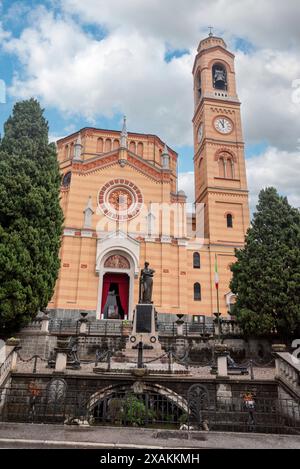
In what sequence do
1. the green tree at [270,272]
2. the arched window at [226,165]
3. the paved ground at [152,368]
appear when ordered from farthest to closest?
the arched window at [226,165] < the green tree at [270,272] < the paved ground at [152,368]

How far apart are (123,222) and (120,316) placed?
779cm

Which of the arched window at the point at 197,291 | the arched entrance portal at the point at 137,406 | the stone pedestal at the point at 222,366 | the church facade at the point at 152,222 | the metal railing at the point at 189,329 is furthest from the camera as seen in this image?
the arched window at the point at 197,291

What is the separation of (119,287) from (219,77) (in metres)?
25.7

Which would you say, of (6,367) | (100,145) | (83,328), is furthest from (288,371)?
(100,145)

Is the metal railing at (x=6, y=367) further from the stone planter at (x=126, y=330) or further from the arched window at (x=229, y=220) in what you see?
the arched window at (x=229, y=220)

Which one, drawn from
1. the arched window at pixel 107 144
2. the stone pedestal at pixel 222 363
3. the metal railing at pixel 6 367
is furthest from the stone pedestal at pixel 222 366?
the arched window at pixel 107 144

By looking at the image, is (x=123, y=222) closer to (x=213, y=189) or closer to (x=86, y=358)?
(x=213, y=189)

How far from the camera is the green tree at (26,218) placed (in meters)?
14.1

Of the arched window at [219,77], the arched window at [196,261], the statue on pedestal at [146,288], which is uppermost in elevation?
the arched window at [219,77]

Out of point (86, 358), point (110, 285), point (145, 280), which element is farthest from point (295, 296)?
point (110, 285)

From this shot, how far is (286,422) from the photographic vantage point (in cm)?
912

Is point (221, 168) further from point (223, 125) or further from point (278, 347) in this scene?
point (278, 347)

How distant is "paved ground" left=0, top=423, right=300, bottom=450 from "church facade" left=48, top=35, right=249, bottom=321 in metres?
17.6

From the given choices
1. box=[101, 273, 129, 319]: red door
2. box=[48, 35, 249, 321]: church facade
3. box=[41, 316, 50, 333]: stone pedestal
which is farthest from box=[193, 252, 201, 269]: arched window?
box=[41, 316, 50, 333]: stone pedestal
